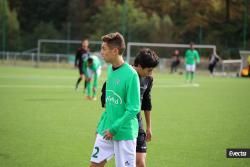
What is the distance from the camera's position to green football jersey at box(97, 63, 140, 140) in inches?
226

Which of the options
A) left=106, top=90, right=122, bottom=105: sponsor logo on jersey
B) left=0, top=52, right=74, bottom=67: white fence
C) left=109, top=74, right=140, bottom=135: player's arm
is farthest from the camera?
left=0, top=52, right=74, bottom=67: white fence

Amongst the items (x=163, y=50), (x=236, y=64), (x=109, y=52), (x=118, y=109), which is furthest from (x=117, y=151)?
(x=163, y=50)

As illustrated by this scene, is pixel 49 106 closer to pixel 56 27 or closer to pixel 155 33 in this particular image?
pixel 155 33

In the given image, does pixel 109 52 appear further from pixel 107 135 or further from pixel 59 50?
pixel 59 50

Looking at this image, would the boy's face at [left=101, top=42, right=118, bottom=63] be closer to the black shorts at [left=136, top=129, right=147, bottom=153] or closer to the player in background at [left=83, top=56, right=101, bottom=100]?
the black shorts at [left=136, top=129, right=147, bottom=153]

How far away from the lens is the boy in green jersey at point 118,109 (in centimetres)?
577

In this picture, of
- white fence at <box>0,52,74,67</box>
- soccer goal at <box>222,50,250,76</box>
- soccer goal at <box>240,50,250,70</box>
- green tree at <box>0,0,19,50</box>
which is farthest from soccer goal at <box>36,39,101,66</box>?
soccer goal at <box>240,50,250,70</box>

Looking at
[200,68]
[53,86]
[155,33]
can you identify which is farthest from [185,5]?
[53,86]

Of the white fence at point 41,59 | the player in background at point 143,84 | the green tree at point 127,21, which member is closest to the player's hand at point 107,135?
the player in background at point 143,84

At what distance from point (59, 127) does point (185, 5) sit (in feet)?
151

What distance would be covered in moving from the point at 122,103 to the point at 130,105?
5.0 inches

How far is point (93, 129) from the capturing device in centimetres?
1214

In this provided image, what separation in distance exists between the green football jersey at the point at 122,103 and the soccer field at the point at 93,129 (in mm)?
2803

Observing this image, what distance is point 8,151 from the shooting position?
9.39 m
